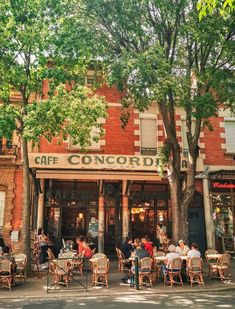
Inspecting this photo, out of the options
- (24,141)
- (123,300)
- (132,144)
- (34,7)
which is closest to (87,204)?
(132,144)

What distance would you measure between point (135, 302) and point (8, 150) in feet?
35.2

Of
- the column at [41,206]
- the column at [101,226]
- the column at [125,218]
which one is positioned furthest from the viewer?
the column at [125,218]

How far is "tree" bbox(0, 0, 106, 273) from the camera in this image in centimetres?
1141

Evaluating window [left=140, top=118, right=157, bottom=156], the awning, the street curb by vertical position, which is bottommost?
the street curb

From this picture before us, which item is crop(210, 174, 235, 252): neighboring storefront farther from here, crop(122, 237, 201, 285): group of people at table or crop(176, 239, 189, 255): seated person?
crop(122, 237, 201, 285): group of people at table

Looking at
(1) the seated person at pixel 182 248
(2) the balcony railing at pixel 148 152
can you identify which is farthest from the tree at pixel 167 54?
(2) the balcony railing at pixel 148 152

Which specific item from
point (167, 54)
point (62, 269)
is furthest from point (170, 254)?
point (167, 54)

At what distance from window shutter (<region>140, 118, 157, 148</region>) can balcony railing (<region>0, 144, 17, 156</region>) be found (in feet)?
21.5

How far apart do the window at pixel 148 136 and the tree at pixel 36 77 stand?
549 centimetres

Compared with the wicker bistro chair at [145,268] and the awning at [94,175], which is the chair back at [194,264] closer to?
the wicker bistro chair at [145,268]

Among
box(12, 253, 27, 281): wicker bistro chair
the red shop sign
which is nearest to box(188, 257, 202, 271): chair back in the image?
box(12, 253, 27, 281): wicker bistro chair

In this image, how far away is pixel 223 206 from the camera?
17.9 metres

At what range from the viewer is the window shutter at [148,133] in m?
17.9

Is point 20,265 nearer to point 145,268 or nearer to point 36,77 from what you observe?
point 145,268
